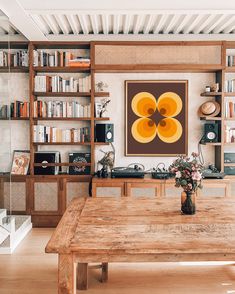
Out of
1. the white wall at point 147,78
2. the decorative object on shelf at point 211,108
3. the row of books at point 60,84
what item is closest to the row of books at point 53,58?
the row of books at point 60,84

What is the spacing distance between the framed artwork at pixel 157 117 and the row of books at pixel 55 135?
28.6 inches

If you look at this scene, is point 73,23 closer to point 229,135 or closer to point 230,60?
point 230,60

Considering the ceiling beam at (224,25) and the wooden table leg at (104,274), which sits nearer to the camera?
the wooden table leg at (104,274)

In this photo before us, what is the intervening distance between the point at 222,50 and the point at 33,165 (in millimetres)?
3125

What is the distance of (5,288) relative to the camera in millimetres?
3670

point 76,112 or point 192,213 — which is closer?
point 192,213

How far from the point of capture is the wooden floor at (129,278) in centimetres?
363

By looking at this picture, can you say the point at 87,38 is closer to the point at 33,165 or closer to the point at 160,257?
the point at 33,165

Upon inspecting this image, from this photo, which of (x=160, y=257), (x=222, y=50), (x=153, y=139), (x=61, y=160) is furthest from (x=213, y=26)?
(x=160, y=257)

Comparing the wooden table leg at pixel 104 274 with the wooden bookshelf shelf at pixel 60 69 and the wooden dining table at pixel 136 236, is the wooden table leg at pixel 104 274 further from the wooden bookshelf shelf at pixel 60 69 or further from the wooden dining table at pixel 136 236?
the wooden bookshelf shelf at pixel 60 69

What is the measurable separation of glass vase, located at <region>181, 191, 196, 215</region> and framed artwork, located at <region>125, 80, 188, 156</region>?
272 centimetres

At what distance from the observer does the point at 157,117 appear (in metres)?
6.07

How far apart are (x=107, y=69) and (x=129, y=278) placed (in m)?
2.99

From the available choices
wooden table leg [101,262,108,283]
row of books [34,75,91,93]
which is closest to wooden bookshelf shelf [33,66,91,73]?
row of books [34,75,91,93]
